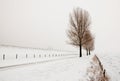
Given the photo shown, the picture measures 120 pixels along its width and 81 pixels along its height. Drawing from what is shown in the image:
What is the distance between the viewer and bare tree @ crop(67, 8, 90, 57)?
109 feet

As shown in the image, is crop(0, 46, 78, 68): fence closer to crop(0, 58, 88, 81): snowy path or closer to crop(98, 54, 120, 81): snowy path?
crop(0, 58, 88, 81): snowy path

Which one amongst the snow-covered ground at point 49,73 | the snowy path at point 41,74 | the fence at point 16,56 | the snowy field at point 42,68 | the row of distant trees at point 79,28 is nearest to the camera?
the snowy path at point 41,74

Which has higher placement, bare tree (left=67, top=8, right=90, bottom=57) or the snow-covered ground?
bare tree (left=67, top=8, right=90, bottom=57)

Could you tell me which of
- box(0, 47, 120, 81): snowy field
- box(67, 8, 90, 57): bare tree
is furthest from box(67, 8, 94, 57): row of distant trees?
box(0, 47, 120, 81): snowy field

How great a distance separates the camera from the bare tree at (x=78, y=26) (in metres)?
33.2

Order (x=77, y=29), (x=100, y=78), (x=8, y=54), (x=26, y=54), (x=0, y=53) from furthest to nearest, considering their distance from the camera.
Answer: (x=77, y=29) < (x=26, y=54) < (x=8, y=54) < (x=0, y=53) < (x=100, y=78)

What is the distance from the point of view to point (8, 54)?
21516mm

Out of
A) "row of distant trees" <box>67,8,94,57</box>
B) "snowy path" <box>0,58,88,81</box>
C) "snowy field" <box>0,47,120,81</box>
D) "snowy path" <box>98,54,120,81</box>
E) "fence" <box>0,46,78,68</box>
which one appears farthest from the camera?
"row of distant trees" <box>67,8,94,57</box>

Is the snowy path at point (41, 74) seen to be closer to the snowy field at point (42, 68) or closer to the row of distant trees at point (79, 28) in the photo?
the snowy field at point (42, 68)

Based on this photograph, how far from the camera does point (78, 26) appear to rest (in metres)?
33.3

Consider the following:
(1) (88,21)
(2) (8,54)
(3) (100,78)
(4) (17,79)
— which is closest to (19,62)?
(2) (8,54)

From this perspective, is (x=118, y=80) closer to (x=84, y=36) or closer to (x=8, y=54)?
(x=8, y=54)

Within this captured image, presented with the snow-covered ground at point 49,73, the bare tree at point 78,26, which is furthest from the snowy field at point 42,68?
the bare tree at point 78,26

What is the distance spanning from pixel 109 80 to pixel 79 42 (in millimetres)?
19960
